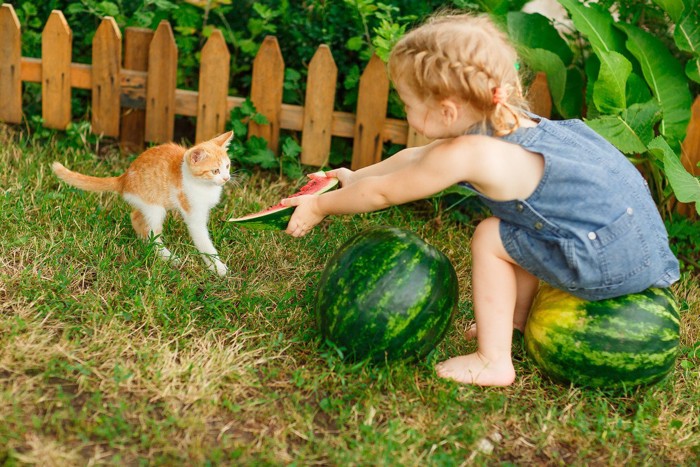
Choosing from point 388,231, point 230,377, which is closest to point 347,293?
point 388,231

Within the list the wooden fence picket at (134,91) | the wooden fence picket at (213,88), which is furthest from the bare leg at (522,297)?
the wooden fence picket at (134,91)

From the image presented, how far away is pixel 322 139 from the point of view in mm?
5027

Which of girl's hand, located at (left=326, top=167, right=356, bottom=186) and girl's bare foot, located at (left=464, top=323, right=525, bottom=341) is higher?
girl's hand, located at (left=326, top=167, right=356, bottom=186)

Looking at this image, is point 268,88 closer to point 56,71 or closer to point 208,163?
point 208,163

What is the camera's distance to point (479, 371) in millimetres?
3299

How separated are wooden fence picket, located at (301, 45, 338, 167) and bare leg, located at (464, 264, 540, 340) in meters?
1.80

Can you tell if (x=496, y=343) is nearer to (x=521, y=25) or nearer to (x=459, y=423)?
(x=459, y=423)

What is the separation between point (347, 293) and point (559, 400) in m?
1.00

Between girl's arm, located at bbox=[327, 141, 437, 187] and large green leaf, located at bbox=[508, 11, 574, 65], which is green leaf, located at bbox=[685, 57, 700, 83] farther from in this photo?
girl's arm, located at bbox=[327, 141, 437, 187]

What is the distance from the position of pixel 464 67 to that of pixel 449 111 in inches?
7.2

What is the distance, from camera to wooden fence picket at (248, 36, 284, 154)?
4887 mm

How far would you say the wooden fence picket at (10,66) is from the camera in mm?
4973

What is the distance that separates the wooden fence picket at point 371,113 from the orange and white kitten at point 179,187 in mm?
1123

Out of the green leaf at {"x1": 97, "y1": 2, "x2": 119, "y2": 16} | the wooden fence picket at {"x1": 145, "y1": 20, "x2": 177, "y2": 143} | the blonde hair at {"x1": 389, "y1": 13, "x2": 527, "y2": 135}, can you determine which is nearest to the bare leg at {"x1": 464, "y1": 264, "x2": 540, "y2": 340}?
the blonde hair at {"x1": 389, "y1": 13, "x2": 527, "y2": 135}
